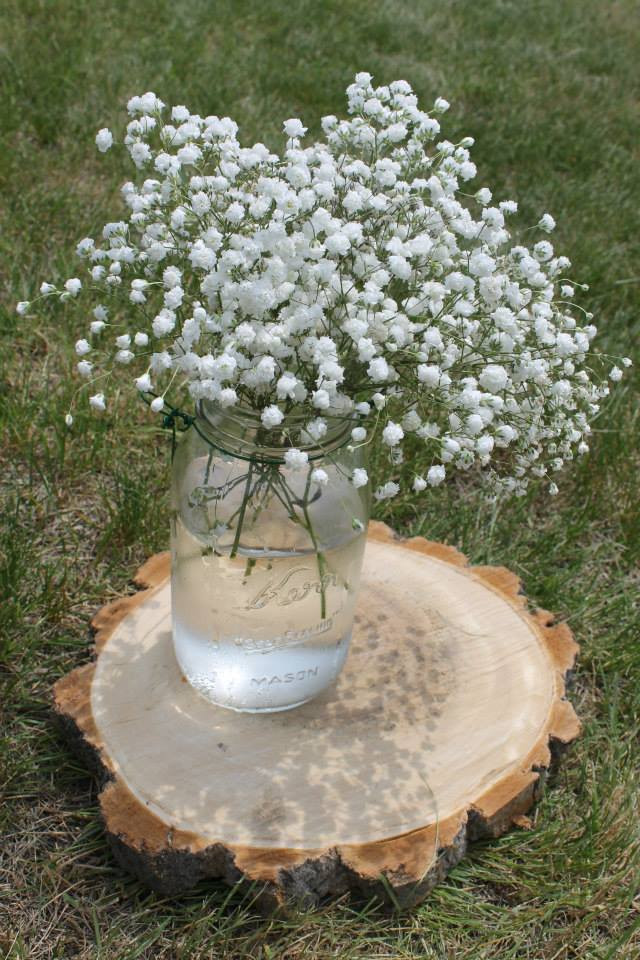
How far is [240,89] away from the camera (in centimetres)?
490

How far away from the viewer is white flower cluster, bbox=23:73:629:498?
1.55 metres

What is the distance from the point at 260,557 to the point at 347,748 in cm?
48

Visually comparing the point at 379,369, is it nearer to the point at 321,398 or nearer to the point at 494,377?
the point at 321,398

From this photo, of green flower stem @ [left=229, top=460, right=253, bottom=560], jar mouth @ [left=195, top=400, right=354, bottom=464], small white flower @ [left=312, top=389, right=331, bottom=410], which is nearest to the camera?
small white flower @ [left=312, top=389, right=331, bottom=410]

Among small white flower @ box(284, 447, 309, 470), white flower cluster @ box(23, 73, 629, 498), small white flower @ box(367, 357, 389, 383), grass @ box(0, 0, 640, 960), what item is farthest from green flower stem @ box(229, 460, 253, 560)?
grass @ box(0, 0, 640, 960)

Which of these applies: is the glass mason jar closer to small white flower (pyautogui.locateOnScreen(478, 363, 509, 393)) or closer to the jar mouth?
the jar mouth

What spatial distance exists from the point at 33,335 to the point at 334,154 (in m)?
1.80

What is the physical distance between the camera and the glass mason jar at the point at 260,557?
185cm

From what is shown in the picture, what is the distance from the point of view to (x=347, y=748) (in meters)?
2.13

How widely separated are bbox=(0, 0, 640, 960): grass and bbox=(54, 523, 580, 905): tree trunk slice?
0.11 meters

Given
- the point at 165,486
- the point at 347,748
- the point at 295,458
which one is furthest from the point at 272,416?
the point at 165,486

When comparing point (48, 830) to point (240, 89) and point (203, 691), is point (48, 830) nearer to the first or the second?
point (203, 691)

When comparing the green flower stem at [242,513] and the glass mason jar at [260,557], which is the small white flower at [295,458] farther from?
the green flower stem at [242,513]

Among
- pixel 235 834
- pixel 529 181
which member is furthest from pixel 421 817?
pixel 529 181
